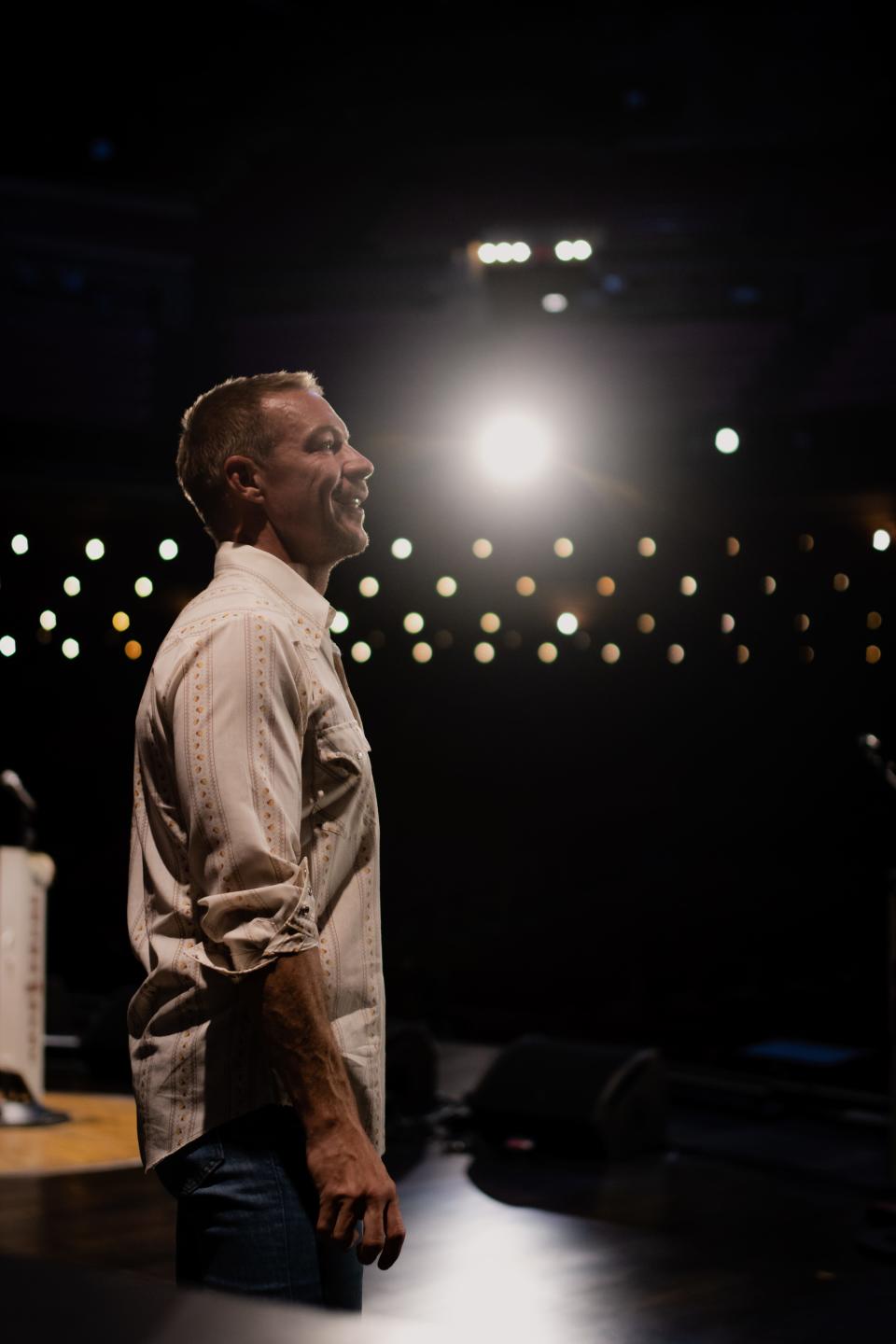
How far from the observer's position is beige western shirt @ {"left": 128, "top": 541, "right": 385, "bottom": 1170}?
1188 millimetres

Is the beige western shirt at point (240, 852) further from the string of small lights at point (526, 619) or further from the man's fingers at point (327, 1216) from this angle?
the string of small lights at point (526, 619)

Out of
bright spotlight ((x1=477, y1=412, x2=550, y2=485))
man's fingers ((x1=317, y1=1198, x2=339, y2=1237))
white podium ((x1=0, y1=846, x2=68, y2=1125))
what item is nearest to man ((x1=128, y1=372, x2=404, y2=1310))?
man's fingers ((x1=317, y1=1198, x2=339, y2=1237))

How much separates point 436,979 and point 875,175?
185 inches

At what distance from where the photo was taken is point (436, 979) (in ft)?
22.7

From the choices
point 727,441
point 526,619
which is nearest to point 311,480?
point 727,441

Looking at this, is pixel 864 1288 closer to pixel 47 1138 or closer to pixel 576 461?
pixel 47 1138

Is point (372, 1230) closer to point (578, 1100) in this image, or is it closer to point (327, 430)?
point (327, 430)

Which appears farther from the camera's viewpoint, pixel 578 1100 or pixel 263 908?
pixel 578 1100

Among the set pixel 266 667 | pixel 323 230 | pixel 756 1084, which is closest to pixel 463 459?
pixel 323 230

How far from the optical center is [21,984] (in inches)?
196

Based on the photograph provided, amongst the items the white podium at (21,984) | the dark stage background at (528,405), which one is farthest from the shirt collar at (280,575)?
the dark stage background at (528,405)

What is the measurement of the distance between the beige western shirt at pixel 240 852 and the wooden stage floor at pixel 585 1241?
168 centimetres

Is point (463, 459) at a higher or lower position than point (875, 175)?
lower

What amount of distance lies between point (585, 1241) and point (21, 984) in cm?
212
